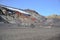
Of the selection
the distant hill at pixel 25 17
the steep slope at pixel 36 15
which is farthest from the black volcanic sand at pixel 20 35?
the steep slope at pixel 36 15

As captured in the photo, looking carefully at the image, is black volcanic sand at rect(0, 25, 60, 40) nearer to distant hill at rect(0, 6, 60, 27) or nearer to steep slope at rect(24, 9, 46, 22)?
distant hill at rect(0, 6, 60, 27)

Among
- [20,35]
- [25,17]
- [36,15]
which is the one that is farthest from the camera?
[36,15]

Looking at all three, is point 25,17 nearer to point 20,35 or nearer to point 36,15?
point 36,15

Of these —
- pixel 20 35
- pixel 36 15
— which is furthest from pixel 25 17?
pixel 20 35

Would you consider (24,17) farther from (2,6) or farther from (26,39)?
(26,39)

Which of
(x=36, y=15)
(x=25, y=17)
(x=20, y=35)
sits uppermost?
(x=36, y=15)

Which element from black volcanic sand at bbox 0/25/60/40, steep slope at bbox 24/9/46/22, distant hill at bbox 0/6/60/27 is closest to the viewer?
black volcanic sand at bbox 0/25/60/40

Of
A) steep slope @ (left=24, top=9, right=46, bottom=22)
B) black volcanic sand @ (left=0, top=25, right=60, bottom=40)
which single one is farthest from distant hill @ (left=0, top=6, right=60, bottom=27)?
black volcanic sand @ (left=0, top=25, right=60, bottom=40)

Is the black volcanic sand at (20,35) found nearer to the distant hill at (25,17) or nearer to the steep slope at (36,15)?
the distant hill at (25,17)

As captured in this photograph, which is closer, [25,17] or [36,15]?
[25,17]

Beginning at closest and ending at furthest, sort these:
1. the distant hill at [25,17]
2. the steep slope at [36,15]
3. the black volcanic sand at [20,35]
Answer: the black volcanic sand at [20,35] < the distant hill at [25,17] < the steep slope at [36,15]

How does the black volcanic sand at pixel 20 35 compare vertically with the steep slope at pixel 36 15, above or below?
below

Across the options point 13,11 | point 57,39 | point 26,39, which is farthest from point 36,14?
point 26,39

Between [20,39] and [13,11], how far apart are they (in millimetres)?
10464
